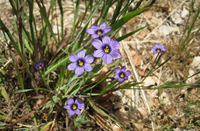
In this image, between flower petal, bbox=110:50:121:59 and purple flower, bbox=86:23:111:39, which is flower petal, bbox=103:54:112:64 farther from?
purple flower, bbox=86:23:111:39

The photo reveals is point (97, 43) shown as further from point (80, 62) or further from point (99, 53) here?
point (80, 62)

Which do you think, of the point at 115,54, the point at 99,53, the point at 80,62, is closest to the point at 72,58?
the point at 80,62

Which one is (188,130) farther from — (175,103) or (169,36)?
(169,36)

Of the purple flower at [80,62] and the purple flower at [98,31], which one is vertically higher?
the purple flower at [98,31]

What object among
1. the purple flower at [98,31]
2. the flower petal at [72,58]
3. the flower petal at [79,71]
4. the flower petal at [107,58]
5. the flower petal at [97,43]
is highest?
the purple flower at [98,31]

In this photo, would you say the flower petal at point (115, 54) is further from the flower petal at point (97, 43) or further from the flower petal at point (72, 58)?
the flower petal at point (72, 58)

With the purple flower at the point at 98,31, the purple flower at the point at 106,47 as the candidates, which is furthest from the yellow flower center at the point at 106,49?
the purple flower at the point at 98,31

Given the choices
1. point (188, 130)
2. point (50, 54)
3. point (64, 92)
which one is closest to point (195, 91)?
point (188, 130)

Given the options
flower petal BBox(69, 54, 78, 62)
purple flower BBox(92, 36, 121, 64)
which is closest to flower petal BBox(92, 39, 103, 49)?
purple flower BBox(92, 36, 121, 64)

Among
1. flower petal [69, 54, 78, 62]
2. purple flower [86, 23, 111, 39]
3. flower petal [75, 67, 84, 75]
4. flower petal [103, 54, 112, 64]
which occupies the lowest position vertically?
flower petal [75, 67, 84, 75]

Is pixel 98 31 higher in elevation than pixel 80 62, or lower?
higher

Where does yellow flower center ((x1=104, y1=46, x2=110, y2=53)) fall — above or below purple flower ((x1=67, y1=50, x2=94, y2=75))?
above

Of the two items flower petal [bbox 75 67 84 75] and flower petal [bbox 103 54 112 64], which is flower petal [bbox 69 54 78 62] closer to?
flower petal [bbox 75 67 84 75]
